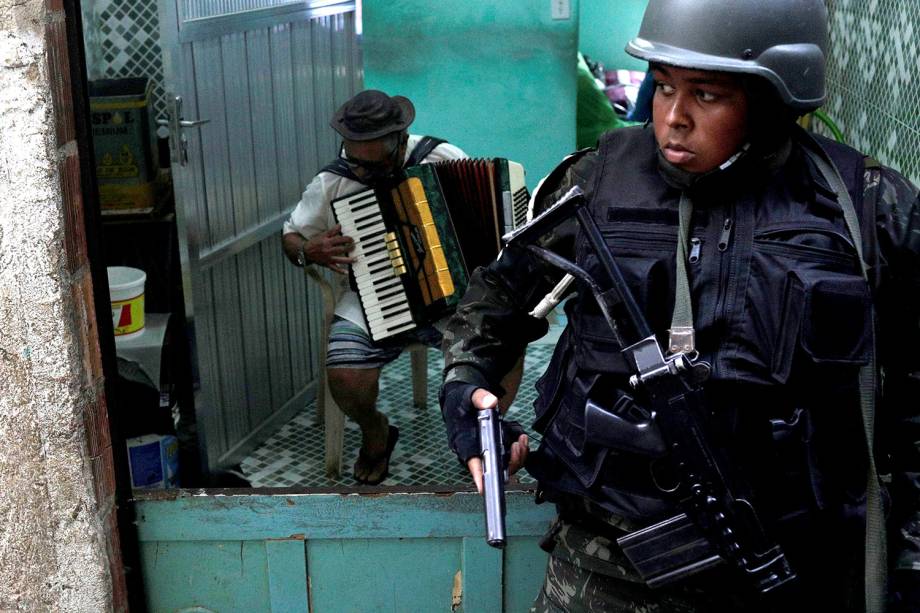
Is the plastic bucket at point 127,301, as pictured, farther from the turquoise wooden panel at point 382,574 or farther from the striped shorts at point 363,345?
the turquoise wooden panel at point 382,574

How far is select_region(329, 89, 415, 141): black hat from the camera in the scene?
3.86 metres

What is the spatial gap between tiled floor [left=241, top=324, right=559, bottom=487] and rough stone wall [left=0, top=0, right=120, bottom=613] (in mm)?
1224

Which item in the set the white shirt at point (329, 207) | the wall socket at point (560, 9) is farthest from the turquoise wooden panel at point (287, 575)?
the wall socket at point (560, 9)

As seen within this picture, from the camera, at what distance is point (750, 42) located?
170 cm

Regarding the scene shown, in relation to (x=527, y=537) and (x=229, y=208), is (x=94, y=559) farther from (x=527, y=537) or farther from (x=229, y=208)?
(x=229, y=208)

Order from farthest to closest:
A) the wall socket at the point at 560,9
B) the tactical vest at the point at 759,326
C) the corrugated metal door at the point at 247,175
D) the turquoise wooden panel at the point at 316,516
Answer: the wall socket at the point at 560,9 < the corrugated metal door at the point at 247,175 < the turquoise wooden panel at the point at 316,516 < the tactical vest at the point at 759,326

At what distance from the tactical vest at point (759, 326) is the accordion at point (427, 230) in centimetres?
202

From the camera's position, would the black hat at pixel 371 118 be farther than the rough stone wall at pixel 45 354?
Yes

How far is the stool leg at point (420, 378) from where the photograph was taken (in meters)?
4.50

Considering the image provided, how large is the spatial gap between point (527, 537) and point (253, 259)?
196cm

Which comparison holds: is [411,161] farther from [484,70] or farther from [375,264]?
[484,70]

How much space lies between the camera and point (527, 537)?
2.64 m

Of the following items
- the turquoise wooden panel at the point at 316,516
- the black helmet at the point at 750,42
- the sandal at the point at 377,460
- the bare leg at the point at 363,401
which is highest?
the black helmet at the point at 750,42

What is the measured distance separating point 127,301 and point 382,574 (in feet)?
5.17
